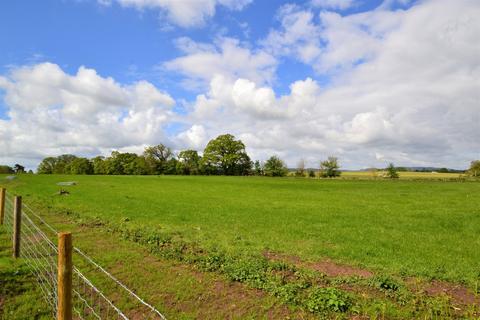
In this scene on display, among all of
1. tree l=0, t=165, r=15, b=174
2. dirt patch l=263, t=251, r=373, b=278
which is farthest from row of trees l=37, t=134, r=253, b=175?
dirt patch l=263, t=251, r=373, b=278

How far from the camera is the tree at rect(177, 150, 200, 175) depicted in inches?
4503

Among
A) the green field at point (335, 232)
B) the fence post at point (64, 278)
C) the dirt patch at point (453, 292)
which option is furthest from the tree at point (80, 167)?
the dirt patch at point (453, 292)

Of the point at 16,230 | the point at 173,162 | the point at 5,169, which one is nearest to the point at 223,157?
the point at 173,162

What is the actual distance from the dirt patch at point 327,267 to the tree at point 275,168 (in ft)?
339

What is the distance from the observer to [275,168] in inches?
4562

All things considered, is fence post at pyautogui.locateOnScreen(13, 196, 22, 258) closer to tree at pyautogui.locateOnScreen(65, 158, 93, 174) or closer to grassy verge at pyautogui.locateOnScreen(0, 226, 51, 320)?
grassy verge at pyautogui.locateOnScreen(0, 226, 51, 320)

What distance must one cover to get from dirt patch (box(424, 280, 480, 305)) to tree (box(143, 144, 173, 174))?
387 ft

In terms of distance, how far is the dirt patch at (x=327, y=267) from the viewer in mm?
8969

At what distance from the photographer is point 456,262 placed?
10297mm

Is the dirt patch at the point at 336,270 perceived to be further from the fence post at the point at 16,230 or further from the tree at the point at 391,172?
the tree at the point at 391,172

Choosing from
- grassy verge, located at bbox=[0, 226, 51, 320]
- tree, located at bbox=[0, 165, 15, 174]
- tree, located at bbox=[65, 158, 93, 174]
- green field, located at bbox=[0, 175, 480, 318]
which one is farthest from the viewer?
tree, located at bbox=[65, 158, 93, 174]

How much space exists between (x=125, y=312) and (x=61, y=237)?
284 centimetres

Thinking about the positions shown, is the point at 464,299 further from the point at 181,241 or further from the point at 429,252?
the point at 181,241

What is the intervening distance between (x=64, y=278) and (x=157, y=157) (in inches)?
5123
